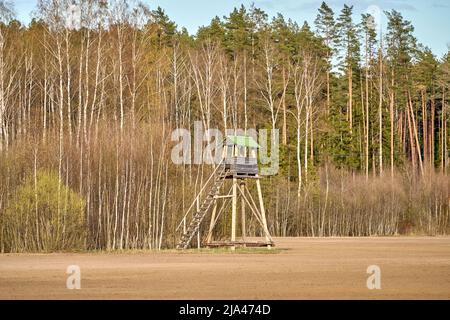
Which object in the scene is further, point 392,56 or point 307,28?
point 307,28

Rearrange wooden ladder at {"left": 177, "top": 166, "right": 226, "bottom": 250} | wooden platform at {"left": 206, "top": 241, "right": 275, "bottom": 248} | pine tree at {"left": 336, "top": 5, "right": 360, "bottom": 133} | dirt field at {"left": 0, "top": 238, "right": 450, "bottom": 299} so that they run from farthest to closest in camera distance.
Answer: pine tree at {"left": 336, "top": 5, "right": 360, "bottom": 133}, wooden platform at {"left": 206, "top": 241, "right": 275, "bottom": 248}, wooden ladder at {"left": 177, "top": 166, "right": 226, "bottom": 250}, dirt field at {"left": 0, "top": 238, "right": 450, "bottom": 299}

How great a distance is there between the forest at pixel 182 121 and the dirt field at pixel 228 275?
5544 millimetres

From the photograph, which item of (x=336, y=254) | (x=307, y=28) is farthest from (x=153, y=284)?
(x=307, y=28)

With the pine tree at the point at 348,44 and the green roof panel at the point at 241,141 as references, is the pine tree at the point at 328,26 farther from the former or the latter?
the green roof panel at the point at 241,141

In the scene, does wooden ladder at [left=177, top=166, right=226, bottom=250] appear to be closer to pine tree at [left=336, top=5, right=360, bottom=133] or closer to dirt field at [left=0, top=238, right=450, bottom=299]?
dirt field at [left=0, top=238, right=450, bottom=299]

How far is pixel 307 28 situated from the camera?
109812 millimetres

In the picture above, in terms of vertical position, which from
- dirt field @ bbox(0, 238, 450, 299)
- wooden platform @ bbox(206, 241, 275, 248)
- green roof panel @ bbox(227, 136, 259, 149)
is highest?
green roof panel @ bbox(227, 136, 259, 149)

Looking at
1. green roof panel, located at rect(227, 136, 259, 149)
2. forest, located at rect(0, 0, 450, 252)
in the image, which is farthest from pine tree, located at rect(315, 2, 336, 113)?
green roof panel, located at rect(227, 136, 259, 149)

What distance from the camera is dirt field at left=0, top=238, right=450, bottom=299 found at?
2555cm

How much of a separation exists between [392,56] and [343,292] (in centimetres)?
7839

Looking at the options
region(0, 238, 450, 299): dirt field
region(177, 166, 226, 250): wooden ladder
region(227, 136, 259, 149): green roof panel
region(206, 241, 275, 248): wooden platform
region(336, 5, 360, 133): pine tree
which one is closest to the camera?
region(0, 238, 450, 299): dirt field

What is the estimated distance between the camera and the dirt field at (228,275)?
1006 inches

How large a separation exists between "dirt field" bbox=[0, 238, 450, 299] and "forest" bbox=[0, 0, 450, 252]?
5.54 metres
